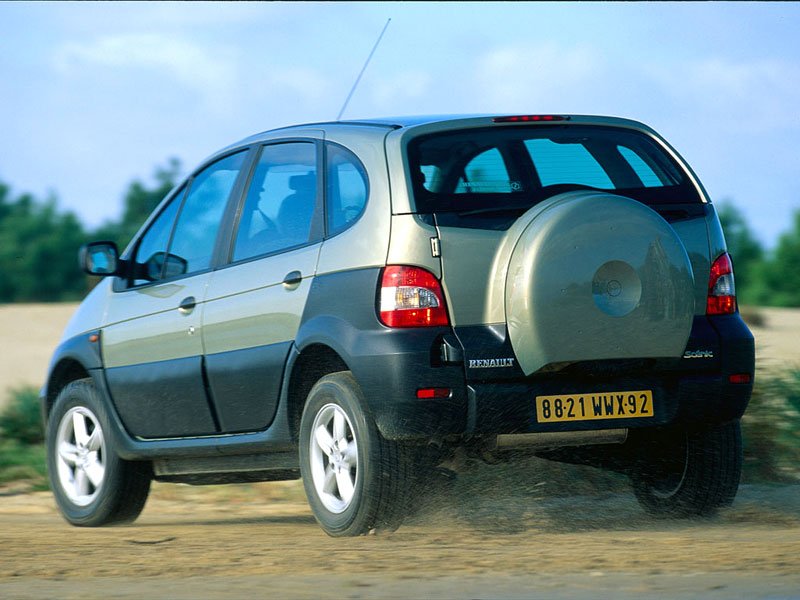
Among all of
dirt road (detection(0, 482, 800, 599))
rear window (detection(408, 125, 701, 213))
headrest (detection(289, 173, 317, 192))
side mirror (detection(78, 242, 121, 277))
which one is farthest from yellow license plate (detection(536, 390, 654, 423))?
side mirror (detection(78, 242, 121, 277))

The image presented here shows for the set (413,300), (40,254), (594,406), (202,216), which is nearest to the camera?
(413,300)

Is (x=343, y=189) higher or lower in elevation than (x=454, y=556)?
higher

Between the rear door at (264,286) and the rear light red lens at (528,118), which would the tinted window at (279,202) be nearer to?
the rear door at (264,286)

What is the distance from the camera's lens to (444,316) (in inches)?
231

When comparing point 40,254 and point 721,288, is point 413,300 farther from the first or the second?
point 40,254

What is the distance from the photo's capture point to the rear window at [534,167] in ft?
19.9

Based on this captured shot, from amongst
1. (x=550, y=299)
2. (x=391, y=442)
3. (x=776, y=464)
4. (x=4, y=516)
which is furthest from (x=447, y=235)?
(x=4, y=516)

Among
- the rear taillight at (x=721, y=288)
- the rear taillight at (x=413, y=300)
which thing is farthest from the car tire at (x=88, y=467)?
the rear taillight at (x=721, y=288)

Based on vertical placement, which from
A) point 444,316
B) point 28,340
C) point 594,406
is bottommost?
point 594,406

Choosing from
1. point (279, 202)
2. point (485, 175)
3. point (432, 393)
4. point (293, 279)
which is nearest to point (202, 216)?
point (279, 202)

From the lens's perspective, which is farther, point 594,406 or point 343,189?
point 343,189

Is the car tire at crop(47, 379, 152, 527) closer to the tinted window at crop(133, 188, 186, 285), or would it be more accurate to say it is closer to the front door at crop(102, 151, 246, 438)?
the front door at crop(102, 151, 246, 438)

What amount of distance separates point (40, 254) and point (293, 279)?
4742cm

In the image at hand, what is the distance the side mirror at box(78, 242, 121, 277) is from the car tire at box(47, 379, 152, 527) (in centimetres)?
61
